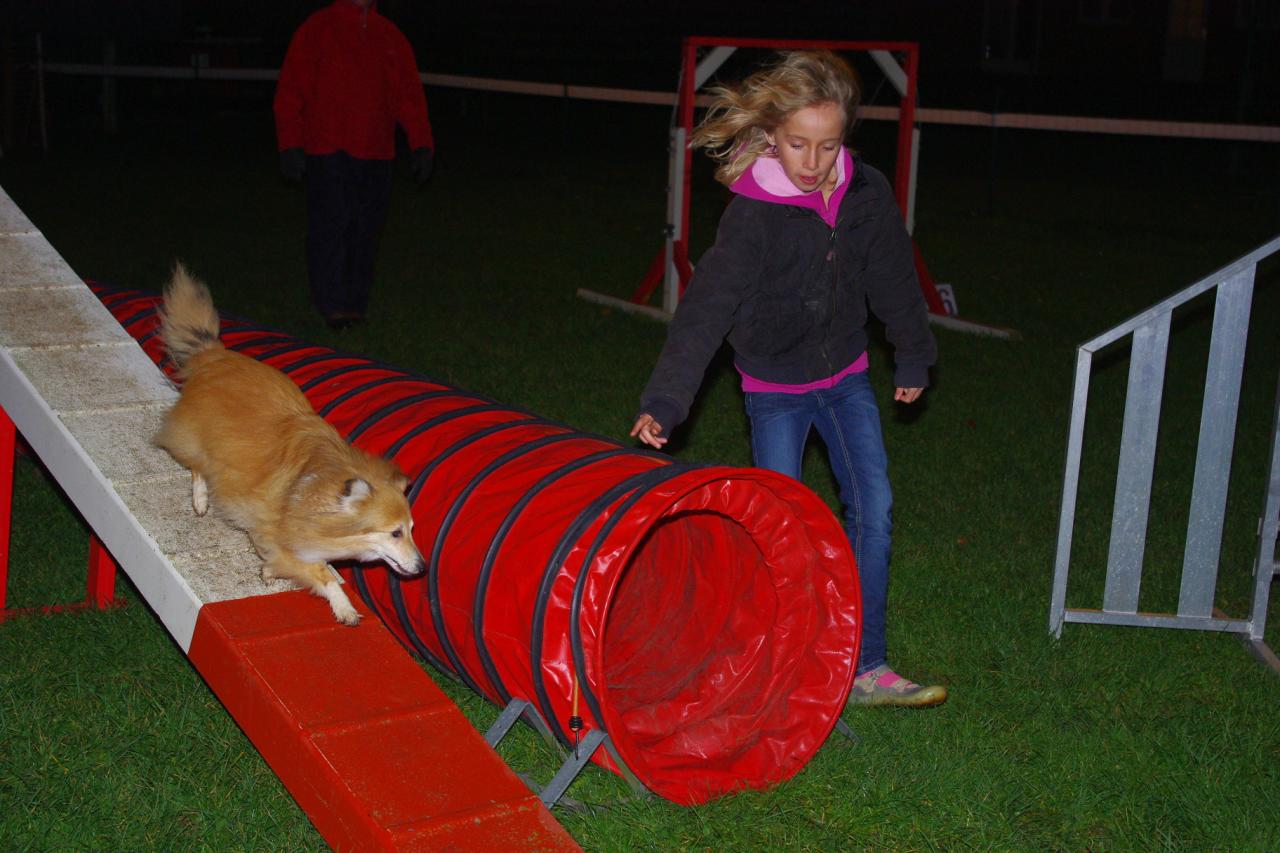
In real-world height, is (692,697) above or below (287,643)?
below

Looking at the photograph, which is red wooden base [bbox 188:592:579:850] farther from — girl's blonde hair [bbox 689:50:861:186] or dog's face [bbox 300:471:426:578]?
girl's blonde hair [bbox 689:50:861:186]

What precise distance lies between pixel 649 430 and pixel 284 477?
1046mm

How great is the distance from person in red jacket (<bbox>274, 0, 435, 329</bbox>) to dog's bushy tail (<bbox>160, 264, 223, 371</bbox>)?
4.24 meters

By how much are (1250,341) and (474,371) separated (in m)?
5.63

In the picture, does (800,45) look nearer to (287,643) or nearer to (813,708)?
(813,708)

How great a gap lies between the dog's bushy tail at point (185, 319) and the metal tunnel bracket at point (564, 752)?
5.85ft

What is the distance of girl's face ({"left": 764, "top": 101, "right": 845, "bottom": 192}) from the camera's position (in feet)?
12.1

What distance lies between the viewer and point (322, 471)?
3498 mm

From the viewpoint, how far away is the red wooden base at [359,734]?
2.92 metres

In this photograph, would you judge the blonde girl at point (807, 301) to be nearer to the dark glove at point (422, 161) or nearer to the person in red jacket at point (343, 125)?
Result: the person in red jacket at point (343, 125)

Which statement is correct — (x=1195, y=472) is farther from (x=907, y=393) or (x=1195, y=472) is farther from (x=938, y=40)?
(x=938, y=40)

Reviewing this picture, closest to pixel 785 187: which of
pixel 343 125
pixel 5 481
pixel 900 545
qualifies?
pixel 900 545

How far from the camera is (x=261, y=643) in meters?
3.41

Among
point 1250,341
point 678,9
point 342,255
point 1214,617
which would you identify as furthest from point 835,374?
point 678,9
